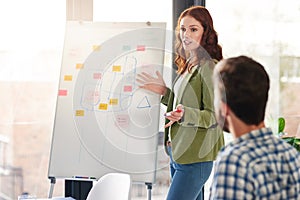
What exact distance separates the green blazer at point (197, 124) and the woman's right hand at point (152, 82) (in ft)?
0.50

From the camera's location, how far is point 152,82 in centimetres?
330

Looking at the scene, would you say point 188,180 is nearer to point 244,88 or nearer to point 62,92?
point 62,92

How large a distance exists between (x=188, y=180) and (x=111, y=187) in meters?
0.44

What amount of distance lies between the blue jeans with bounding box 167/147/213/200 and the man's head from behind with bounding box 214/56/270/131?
1.25 m

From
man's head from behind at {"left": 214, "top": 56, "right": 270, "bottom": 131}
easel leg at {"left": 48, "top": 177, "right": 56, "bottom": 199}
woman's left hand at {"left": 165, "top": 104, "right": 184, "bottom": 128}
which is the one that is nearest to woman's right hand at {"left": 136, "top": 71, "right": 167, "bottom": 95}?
woman's left hand at {"left": 165, "top": 104, "right": 184, "bottom": 128}

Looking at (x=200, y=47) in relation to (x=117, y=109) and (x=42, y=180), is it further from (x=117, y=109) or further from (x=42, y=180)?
(x=42, y=180)

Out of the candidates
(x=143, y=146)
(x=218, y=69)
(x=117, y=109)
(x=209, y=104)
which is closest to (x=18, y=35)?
(x=117, y=109)

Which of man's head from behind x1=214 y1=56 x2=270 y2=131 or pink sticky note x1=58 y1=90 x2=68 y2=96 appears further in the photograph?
pink sticky note x1=58 y1=90 x2=68 y2=96

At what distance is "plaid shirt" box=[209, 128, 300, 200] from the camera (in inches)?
68.0

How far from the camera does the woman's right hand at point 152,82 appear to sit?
3.23 meters

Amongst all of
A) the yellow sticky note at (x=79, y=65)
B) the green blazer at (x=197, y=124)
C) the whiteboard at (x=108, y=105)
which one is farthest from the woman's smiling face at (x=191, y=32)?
the yellow sticky note at (x=79, y=65)

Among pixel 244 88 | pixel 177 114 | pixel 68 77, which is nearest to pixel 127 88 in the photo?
pixel 68 77

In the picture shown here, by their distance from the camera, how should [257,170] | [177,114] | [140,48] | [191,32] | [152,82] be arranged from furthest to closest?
[140,48] < [152,82] < [191,32] < [177,114] < [257,170]

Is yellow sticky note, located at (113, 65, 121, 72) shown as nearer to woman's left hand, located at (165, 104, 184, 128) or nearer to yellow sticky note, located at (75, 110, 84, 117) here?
yellow sticky note, located at (75, 110, 84, 117)
